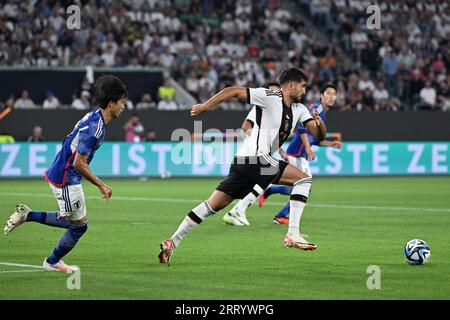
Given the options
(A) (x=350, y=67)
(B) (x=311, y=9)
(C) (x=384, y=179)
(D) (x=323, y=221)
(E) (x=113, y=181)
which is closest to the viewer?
(D) (x=323, y=221)

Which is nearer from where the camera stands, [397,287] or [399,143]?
[397,287]

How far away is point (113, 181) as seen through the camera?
29797 millimetres

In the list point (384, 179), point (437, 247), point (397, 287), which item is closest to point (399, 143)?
point (384, 179)

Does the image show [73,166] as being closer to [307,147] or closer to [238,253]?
[238,253]

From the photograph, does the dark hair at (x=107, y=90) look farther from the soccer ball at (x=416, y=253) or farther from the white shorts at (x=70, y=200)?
the soccer ball at (x=416, y=253)

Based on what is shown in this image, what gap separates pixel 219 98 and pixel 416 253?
3053 mm

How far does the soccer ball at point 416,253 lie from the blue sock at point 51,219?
4103mm

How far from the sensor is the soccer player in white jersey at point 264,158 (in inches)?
466

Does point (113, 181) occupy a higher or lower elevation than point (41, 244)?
lower

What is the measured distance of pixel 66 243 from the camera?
10812 millimetres

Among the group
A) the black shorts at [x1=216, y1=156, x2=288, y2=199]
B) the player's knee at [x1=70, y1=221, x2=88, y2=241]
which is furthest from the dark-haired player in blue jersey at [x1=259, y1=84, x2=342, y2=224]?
the player's knee at [x1=70, y1=221, x2=88, y2=241]

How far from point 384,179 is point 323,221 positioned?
1441 cm
